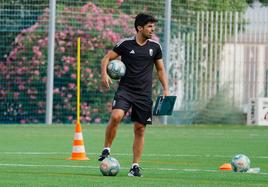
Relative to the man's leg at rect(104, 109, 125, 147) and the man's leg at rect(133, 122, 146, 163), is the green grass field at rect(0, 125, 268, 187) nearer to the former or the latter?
the man's leg at rect(133, 122, 146, 163)

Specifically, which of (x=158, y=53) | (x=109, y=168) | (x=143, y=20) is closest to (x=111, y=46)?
(x=158, y=53)

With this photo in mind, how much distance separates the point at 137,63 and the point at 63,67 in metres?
17.4

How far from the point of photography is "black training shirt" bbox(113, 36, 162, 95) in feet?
47.0

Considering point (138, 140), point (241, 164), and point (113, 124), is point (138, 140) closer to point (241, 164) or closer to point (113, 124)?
point (113, 124)

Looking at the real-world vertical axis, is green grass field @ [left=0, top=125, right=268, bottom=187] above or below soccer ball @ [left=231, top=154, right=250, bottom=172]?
below

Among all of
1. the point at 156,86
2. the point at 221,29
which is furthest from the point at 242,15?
the point at 156,86

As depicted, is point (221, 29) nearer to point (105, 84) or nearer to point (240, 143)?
point (240, 143)

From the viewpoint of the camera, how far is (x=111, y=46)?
32594mm

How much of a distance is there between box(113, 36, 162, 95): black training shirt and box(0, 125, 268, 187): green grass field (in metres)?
1.10

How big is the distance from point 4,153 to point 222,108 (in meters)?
16.1

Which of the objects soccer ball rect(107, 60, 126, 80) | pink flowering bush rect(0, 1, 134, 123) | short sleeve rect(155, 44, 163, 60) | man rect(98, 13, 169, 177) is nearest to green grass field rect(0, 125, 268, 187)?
man rect(98, 13, 169, 177)

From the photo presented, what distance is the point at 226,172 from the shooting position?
14289 millimetres

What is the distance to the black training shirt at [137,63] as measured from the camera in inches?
564

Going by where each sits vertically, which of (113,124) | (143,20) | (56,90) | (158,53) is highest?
(143,20)
